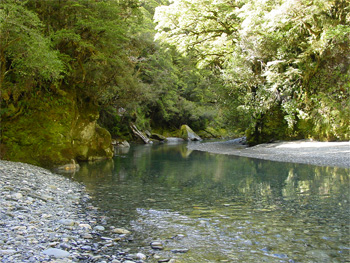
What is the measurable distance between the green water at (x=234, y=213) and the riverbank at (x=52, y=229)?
0.37 meters

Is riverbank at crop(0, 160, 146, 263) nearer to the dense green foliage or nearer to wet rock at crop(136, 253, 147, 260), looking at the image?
wet rock at crop(136, 253, 147, 260)

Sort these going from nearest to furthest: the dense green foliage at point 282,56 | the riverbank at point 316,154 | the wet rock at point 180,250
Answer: the wet rock at point 180,250
the riverbank at point 316,154
the dense green foliage at point 282,56

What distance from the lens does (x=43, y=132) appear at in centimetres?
1214

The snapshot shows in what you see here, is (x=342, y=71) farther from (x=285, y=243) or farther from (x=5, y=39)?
(x=5, y=39)

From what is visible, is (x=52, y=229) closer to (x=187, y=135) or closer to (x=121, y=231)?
(x=121, y=231)

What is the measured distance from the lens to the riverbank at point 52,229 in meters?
3.22

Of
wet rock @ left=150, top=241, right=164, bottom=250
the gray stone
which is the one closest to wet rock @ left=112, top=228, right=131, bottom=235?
wet rock @ left=150, top=241, right=164, bottom=250

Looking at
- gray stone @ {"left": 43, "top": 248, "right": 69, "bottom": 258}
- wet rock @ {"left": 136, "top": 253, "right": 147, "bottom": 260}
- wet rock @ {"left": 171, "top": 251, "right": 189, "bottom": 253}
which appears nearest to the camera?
gray stone @ {"left": 43, "top": 248, "right": 69, "bottom": 258}

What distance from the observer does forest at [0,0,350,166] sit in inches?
443

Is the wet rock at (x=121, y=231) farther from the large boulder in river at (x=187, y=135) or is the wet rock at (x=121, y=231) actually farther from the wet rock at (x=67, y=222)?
the large boulder in river at (x=187, y=135)

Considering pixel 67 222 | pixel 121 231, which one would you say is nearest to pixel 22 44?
pixel 67 222

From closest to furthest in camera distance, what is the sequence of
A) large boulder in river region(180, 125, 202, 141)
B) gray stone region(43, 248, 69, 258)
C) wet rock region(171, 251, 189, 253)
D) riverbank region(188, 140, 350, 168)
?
gray stone region(43, 248, 69, 258) < wet rock region(171, 251, 189, 253) < riverbank region(188, 140, 350, 168) < large boulder in river region(180, 125, 202, 141)

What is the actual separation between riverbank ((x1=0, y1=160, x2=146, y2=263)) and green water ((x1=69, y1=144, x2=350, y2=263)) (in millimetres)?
372

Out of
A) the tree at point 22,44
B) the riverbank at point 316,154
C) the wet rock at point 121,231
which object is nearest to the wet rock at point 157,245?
the wet rock at point 121,231
